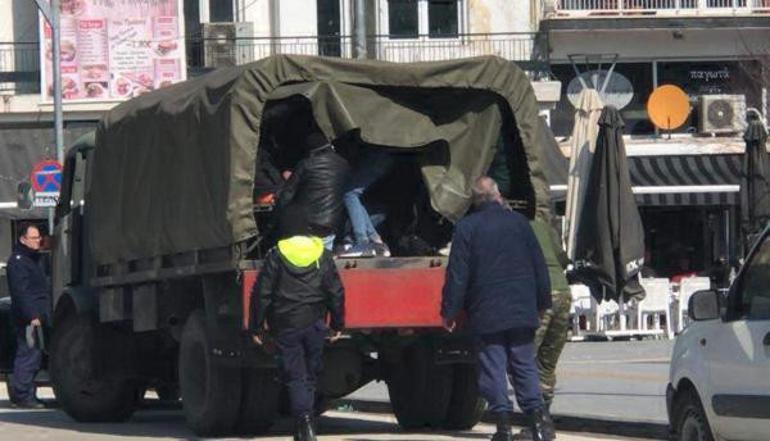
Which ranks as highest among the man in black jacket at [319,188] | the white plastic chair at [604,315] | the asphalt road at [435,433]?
the man in black jacket at [319,188]

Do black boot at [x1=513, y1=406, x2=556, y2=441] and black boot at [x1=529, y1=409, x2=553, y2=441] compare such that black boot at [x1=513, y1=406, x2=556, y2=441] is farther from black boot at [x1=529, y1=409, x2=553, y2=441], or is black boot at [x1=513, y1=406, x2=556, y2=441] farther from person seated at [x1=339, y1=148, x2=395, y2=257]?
person seated at [x1=339, y1=148, x2=395, y2=257]

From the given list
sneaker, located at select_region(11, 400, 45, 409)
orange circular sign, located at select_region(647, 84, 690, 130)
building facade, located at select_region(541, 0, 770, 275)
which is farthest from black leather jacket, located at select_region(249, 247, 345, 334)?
orange circular sign, located at select_region(647, 84, 690, 130)

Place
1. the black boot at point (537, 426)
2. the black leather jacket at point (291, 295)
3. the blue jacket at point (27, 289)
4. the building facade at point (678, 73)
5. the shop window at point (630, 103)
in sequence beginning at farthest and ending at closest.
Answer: the shop window at point (630, 103) < the building facade at point (678, 73) < the blue jacket at point (27, 289) < the black leather jacket at point (291, 295) < the black boot at point (537, 426)

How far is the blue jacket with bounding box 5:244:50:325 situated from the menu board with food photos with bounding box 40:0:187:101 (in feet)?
56.0

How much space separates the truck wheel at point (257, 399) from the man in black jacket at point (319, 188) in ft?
3.89

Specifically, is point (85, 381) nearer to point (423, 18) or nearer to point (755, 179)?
point (755, 179)

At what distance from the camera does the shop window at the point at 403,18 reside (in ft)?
122

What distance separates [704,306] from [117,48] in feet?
88.5

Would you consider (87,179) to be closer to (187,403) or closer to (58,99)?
(187,403)

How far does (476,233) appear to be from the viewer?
500 inches

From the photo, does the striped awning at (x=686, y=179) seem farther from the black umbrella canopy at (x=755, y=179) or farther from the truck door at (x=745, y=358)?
the truck door at (x=745, y=358)

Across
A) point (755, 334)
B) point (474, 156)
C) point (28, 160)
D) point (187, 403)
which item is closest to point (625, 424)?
point (474, 156)

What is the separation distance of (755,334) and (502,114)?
4.81 metres

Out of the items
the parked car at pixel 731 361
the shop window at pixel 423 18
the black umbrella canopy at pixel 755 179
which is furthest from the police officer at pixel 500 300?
the shop window at pixel 423 18
